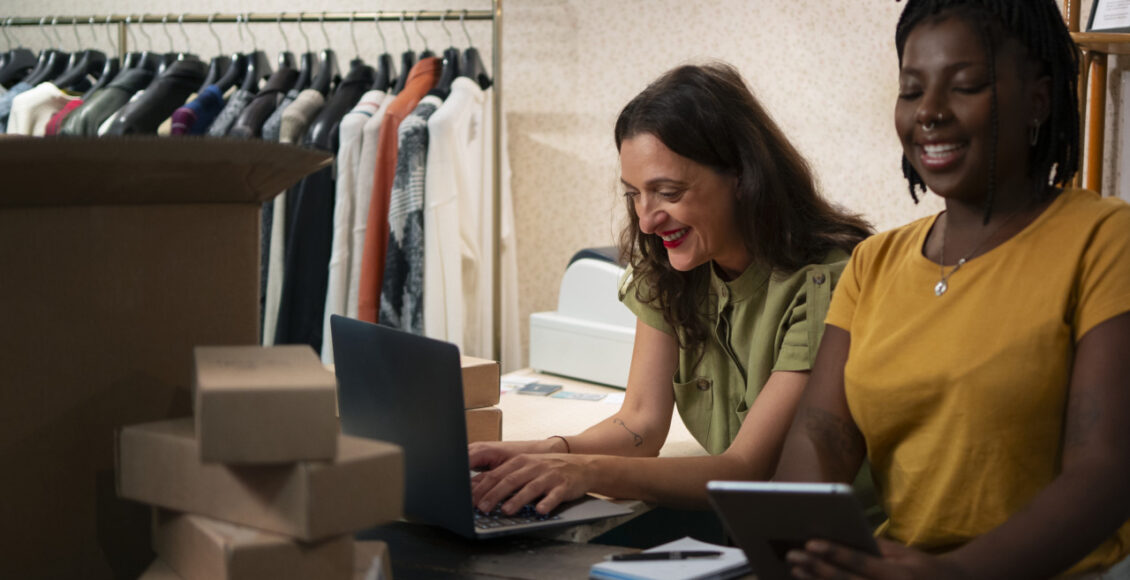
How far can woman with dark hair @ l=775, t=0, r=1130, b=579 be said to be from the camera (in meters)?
0.92

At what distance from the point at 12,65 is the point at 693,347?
2536 millimetres

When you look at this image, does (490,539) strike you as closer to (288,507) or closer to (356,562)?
(356,562)

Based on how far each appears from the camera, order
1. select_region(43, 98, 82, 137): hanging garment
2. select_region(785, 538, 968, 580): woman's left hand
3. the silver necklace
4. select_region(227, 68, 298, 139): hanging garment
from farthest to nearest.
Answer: select_region(43, 98, 82, 137): hanging garment < select_region(227, 68, 298, 139): hanging garment < the silver necklace < select_region(785, 538, 968, 580): woman's left hand

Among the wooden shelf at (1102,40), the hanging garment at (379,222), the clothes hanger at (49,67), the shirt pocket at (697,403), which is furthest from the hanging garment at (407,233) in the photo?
the wooden shelf at (1102,40)

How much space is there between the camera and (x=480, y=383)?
1523 millimetres

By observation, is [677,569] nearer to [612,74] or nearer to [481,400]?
[481,400]

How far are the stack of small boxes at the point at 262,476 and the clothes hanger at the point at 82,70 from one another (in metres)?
2.58

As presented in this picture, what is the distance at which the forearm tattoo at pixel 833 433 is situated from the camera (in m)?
1.13

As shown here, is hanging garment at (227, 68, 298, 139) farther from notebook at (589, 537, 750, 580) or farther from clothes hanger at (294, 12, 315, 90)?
notebook at (589, 537, 750, 580)

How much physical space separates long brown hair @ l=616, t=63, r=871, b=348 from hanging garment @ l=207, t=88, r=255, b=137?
156 centimetres

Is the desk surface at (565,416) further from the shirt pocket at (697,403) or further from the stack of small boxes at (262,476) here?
the stack of small boxes at (262,476)

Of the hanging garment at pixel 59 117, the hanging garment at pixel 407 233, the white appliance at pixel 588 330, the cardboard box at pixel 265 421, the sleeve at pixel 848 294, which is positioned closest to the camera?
the cardboard box at pixel 265 421

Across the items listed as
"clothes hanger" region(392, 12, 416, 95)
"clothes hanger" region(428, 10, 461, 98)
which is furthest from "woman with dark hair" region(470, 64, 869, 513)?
"clothes hanger" region(392, 12, 416, 95)

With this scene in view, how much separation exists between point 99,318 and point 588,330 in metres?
1.44
